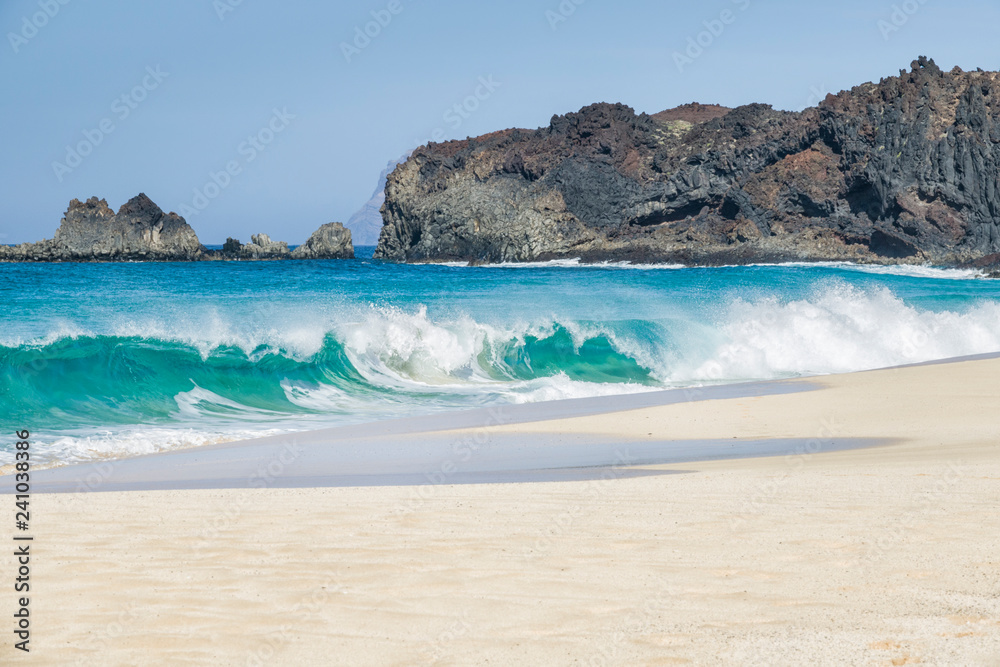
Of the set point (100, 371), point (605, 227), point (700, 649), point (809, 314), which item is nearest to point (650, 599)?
point (700, 649)

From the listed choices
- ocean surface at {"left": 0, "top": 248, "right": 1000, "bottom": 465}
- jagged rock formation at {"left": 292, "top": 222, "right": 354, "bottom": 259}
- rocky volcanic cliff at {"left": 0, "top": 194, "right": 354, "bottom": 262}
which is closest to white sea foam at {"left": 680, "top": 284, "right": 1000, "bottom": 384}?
ocean surface at {"left": 0, "top": 248, "right": 1000, "bottom": 465}

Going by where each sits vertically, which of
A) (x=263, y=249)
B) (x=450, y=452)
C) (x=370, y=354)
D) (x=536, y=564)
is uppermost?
(x=263, y=249)

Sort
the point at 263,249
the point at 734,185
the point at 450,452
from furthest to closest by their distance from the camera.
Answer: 1. the point at 263,249
2. the point at 734,185
3. the point at 450,452

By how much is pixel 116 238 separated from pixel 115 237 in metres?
0.22

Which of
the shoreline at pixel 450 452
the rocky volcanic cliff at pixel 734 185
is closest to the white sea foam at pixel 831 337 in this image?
the shoreline at pixel 450 452

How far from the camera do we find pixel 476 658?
2814 mm

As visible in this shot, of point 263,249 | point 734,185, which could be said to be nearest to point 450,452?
point 734,185

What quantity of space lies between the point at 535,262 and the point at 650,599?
65.2 metres

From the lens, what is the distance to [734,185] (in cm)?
6631

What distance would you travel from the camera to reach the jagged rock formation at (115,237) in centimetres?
7269

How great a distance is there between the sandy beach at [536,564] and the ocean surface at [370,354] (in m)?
3.49

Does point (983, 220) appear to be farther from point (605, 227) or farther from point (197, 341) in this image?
point (197, 341)

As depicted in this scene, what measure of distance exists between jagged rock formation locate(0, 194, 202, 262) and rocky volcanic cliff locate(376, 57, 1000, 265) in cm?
1965

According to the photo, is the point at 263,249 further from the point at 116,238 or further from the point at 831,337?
the point at 831,337
